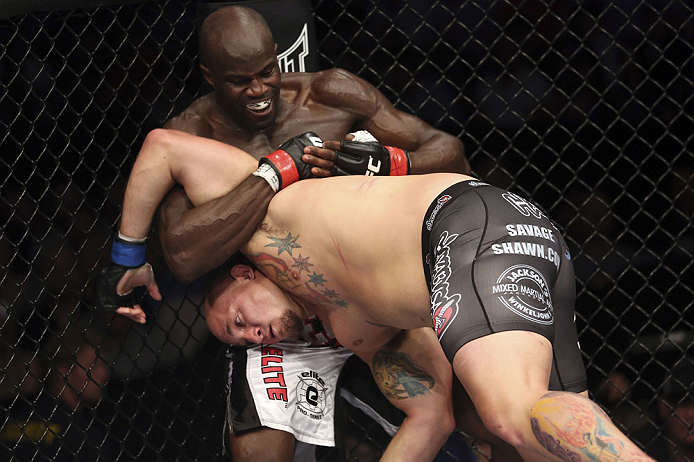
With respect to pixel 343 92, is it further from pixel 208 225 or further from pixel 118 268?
pixel 118 268

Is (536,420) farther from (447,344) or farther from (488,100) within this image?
(488,100)

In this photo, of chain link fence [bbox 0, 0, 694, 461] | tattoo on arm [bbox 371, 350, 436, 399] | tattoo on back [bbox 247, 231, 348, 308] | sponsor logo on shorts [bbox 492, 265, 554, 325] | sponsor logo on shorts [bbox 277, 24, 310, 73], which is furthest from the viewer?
chain link fence [bbox 0, 0, 694, 461]

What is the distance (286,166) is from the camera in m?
1.67

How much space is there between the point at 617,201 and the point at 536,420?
1743mm

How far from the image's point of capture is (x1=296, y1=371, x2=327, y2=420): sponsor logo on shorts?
75.2 inches

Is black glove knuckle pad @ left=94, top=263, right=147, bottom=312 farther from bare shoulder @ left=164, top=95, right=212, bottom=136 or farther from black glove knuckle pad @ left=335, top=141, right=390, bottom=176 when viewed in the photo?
black glove knuckle pad @ left=335, top=141, right=390, bottom=176

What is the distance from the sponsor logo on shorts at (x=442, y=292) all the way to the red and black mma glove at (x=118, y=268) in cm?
85

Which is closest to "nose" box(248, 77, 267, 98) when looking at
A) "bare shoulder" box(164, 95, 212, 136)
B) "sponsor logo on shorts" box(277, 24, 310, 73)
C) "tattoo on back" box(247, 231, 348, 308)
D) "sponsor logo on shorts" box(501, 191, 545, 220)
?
"bare shoulder" box(164, 95, 212, 136)

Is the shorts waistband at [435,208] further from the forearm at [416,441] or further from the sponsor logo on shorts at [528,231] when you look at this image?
the forearm at [416,441]

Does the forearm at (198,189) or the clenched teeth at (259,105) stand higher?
the clenched teeth at (259,105)

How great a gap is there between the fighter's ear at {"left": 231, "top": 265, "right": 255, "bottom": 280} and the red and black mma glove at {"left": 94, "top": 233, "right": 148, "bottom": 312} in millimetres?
230

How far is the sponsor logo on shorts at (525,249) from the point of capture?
1.21 metres

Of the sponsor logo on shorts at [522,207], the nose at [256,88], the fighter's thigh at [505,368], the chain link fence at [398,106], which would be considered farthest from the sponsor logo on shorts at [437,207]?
the chain link fence at [398,106]

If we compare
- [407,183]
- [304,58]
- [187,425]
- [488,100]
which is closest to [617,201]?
[488,100]
